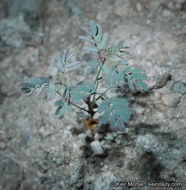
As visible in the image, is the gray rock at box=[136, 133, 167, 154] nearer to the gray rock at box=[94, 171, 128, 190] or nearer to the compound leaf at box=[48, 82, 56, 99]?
the gray rock at box=[94, 171, 128, 190]

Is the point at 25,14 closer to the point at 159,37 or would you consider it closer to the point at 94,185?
the point at 159,37

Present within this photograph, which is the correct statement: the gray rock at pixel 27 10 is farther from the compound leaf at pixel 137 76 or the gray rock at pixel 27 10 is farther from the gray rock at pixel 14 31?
the compound leaf at pixel 137 76

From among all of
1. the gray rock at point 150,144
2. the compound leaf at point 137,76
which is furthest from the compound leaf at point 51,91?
the gray rock at point 150,144

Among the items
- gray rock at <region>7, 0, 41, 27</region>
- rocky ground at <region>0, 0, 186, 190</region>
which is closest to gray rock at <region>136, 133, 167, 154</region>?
rocky ground at <region>0, 0, 186, 190</region>

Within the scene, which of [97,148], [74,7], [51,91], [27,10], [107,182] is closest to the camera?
[51,91]

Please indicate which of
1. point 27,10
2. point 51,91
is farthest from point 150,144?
point 27,10

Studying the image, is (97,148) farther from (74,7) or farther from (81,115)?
(74,7)

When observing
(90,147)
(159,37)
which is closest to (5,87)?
(90,147)
